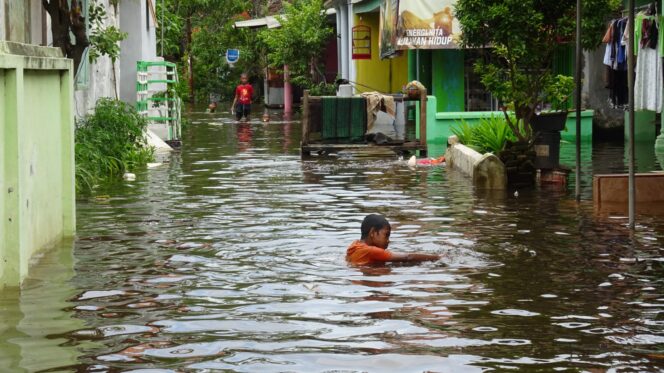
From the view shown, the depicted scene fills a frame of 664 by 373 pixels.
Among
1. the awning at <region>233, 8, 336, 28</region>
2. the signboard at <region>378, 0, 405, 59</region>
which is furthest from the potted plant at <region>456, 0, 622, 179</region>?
the awning at <region>233, 8, 336, 28</region>

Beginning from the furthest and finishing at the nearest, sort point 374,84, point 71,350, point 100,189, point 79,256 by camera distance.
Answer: point 374,84 → point 100,189 → point 79,256 → point 71,350

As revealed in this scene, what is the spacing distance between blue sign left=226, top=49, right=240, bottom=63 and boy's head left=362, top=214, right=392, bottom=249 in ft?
157

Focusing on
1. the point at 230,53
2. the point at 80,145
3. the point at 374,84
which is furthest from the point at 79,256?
the point at 230,53

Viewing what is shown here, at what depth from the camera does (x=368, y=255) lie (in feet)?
35.9

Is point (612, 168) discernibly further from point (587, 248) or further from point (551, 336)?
point (551, 336)

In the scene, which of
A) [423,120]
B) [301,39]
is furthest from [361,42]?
[423,120]

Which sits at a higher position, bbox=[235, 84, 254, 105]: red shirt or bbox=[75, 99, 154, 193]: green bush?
bbox=[235, 84, 254, 105]: red shirt

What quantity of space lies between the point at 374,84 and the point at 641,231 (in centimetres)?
3080

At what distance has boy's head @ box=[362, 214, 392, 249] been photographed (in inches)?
437

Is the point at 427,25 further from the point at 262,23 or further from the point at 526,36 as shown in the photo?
the point at 262,23

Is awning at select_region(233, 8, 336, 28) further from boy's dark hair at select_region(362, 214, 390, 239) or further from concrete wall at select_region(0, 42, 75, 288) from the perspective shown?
boy's dark hair at select_region(362, 214, 390, 239)

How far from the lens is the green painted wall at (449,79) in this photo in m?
34.9

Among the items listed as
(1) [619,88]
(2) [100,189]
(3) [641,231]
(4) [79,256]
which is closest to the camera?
(4) [79,256]

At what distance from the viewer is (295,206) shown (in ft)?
52.3
